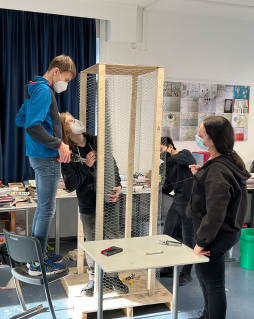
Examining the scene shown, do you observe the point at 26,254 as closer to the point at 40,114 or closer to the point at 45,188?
the point at 45,188

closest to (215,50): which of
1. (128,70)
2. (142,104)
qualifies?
(142,104)

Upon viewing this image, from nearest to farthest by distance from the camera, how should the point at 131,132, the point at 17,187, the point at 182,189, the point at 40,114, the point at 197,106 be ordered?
the point at 40,114, the point at 131,132, the point at 182,189, the point at 17,187, the point at 197,106

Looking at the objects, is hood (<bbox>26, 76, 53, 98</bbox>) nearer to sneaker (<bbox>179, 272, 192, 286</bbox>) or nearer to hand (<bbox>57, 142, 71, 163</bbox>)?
hand (<bbox>57, 142, 71, 163</bbox>)

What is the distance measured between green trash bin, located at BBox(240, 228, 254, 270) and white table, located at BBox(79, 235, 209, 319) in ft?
5.53

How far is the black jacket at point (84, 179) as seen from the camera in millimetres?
2682

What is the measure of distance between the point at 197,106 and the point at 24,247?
131 inches

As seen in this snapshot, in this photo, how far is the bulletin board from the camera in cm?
489

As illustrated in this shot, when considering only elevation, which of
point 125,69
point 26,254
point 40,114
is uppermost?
point 125,69

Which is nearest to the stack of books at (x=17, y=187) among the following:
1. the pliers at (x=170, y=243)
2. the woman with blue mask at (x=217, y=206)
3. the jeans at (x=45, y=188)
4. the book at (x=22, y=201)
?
the book at (x=22, y=201)

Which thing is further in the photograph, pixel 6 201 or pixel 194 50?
pixel 194 50

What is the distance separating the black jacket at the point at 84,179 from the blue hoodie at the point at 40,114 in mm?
178

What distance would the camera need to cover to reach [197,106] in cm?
501

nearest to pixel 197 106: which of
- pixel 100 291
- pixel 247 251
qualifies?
pixel 247 251

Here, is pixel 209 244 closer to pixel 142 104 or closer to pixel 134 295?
pixel 134 295
